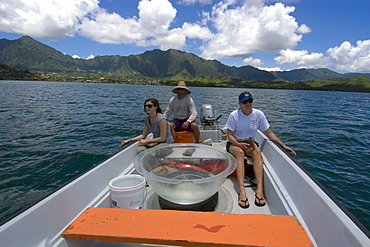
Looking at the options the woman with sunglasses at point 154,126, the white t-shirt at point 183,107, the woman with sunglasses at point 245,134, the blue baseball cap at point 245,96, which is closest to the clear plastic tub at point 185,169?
the woman with sunglasses at point 245,134

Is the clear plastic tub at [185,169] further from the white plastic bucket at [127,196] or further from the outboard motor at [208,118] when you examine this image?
the outboard motor at [208,118]

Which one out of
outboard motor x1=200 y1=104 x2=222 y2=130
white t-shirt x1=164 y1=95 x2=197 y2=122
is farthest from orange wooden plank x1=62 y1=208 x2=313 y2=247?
outboard motor x1=200 y1=104 x2=222 y2=130

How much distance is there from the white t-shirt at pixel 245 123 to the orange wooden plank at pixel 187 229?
6.30ft

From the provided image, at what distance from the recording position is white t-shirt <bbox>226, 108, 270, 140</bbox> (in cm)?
354

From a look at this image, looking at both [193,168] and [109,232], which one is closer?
[109,232]

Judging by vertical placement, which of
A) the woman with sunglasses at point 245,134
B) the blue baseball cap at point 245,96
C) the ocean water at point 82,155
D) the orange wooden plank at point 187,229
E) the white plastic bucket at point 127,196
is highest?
the blue baseball cap at point 245,96

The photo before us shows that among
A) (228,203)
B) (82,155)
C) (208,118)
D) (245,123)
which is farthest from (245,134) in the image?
(82,155)

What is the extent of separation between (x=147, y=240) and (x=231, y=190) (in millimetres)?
2003

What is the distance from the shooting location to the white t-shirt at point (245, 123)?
11.6ft

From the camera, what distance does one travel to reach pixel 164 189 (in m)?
2.12

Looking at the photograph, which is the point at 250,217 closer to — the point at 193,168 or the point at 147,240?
the point at 147,240

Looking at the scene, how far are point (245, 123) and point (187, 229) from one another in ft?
7.83

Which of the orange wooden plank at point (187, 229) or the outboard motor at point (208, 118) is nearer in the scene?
the orange wooden plank at point (187, 229)

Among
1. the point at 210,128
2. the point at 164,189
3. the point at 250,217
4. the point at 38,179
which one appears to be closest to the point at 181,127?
the point at 210,128
